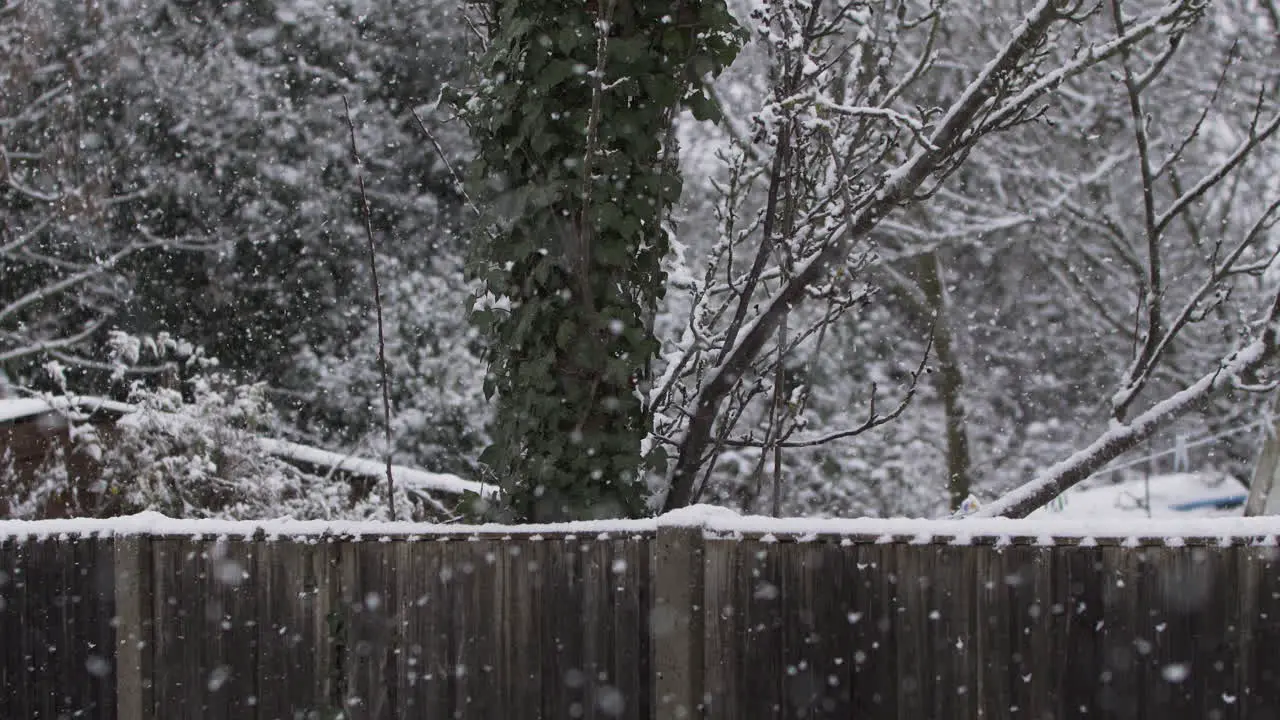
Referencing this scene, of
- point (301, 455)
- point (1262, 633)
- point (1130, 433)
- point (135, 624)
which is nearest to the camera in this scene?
point (1262, 633)

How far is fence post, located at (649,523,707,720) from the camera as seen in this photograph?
4086 millimetres

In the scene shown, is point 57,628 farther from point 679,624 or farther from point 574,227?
point 679,624

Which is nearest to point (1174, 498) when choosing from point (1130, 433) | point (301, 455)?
point (301, 455)

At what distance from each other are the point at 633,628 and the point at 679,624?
26 cm

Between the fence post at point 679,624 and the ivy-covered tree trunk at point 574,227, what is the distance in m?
0.74

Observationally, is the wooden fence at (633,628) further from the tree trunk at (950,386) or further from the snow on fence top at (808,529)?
the tree trunk at (950,386)

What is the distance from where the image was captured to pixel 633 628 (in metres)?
4.31

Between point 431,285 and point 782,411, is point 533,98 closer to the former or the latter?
point 782,411

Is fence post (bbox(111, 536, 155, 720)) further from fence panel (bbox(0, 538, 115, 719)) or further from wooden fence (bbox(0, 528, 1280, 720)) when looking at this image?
fence panel (bbox(0, 538, 115, 719))

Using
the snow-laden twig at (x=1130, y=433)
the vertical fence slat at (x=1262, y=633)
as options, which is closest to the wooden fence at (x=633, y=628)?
the vertical fence slat at (x=1262, y=633)

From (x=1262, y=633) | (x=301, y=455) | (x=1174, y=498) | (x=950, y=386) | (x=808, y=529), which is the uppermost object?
(x=950, y=386)

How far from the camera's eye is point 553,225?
4848mm

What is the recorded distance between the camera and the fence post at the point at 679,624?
13.4 ft

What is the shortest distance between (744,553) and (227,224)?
13.0 metres
